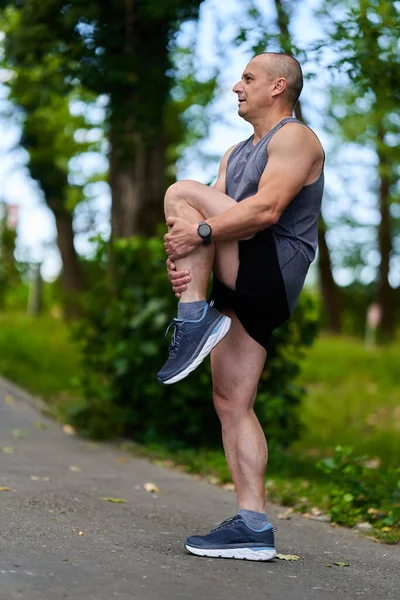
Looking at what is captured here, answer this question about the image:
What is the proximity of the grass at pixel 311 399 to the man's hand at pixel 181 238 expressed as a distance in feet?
7.45

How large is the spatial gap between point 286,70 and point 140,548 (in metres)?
2.10

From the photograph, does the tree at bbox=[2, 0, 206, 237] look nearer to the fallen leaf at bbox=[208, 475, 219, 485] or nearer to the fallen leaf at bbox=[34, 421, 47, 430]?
the fallen leaf at bbox=[34, 421, 47, 430]

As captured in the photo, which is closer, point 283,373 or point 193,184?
point 193,184

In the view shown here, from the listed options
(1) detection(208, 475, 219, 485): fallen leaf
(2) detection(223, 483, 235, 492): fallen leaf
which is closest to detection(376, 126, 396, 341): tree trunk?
(1) detection(208, 475, 219, 485): fallen leaf

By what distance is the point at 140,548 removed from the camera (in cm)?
434

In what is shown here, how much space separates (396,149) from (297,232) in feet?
56.7

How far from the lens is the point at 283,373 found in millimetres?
9367

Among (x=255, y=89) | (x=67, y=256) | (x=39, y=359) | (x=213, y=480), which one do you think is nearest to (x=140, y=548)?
(x=255, y=89)

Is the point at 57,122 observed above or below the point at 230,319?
above

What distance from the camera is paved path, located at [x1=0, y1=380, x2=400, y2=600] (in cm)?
364

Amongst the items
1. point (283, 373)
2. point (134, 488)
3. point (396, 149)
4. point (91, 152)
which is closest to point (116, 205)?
point (283, 373)

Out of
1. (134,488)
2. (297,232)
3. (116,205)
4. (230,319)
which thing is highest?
(116,205)

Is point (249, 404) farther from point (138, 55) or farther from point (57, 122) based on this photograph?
point (57, 122)

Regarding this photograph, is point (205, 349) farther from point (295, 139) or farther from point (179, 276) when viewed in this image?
point (295, 139)
